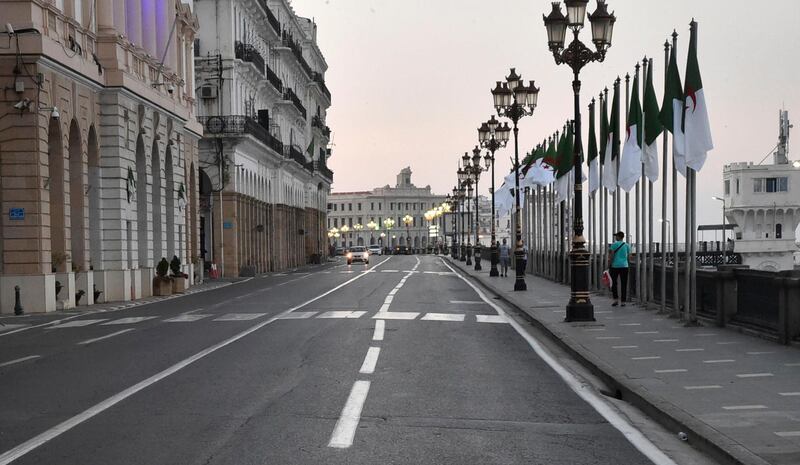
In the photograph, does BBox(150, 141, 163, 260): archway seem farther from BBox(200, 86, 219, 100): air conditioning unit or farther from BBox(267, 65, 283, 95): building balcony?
BBox(267, 65, 283, 95): building balcony

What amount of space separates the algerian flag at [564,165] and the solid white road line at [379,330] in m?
Result: 17.9

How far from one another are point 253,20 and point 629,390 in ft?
198

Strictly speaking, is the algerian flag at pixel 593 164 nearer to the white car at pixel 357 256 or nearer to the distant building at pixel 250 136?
the distant building at pixel 250 136

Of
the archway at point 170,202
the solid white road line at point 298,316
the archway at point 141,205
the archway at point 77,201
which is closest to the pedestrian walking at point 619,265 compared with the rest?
the solid white road line at point 298,316

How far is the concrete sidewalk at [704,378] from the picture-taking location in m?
8.19

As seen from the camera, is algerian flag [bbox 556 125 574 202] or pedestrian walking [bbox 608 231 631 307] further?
algerian flag [bbox 556 125 574 202]

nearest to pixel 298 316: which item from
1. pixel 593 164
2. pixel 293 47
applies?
pixel 593 164

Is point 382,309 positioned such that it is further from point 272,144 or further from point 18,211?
point 272,144

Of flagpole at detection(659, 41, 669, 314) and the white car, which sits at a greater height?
flagpole at detection(659, 41, 669, 314)

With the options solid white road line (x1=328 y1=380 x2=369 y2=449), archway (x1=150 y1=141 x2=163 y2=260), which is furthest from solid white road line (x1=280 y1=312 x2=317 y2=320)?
archway (x1=150 y1=141 x2=163 y2=260)

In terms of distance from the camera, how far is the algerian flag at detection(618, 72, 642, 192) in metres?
24.0

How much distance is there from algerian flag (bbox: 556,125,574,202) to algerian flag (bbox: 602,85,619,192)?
8.20 meters

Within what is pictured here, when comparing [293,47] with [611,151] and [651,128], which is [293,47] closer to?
[611,151]

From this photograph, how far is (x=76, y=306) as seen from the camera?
30.3m
